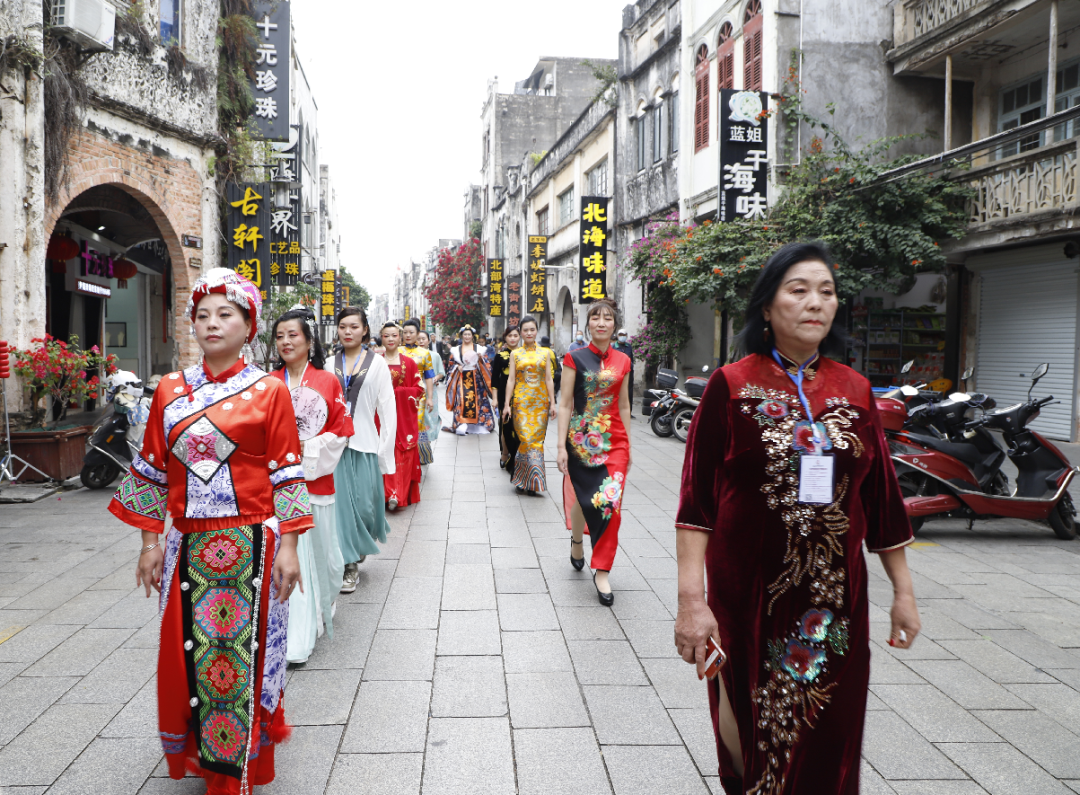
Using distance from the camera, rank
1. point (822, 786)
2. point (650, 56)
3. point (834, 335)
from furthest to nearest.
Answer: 1. point (650, 56)
2. point (834, 335)
3. point (822, 786)

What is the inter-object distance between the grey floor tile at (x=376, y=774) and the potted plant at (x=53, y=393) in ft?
23.1

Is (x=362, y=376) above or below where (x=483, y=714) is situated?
above

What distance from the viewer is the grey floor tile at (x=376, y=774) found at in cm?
275

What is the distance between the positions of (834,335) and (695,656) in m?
0.93

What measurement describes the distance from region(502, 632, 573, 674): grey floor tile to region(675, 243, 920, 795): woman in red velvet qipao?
68.7 inches

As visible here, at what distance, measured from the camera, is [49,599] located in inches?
191

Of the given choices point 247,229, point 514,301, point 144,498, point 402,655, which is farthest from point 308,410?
point 514,301

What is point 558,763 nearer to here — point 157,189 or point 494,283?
point 157,189

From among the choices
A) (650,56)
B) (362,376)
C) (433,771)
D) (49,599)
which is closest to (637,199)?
(650,56)

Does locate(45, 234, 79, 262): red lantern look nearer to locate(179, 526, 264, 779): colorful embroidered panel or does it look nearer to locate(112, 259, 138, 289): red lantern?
locate(112, 259, 138, 289): red lantern

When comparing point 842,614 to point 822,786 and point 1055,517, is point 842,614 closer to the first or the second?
point 822,786

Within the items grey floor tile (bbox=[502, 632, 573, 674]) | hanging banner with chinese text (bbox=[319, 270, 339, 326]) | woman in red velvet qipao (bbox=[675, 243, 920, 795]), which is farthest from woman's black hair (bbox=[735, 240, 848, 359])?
hanging banner with chinese text (bbox=[319, 270, 339, 326])

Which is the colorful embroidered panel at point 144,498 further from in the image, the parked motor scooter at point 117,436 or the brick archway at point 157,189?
the brick archway at point 157,189

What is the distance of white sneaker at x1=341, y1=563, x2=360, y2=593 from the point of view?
4.97 meters
